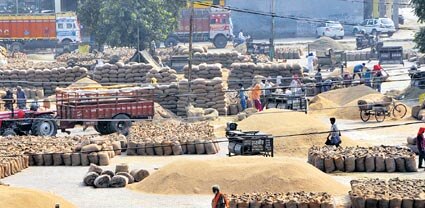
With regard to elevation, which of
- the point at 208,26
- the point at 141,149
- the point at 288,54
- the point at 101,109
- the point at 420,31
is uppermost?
the point at 420,31

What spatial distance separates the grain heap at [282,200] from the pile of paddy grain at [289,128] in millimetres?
9732

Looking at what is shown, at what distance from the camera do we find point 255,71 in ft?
190

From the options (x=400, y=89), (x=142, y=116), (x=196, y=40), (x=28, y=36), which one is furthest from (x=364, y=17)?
(x=142, y=116)

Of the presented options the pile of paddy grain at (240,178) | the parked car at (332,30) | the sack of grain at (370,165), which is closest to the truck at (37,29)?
the parked car at (332,30)

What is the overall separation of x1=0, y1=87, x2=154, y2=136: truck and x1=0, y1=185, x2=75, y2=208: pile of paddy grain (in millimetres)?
15324

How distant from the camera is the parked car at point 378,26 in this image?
92.6m

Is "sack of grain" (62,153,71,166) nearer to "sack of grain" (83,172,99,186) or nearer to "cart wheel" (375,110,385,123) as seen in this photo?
"sack of grain" (83,172,99,186)

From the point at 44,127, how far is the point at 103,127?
88.8 inches

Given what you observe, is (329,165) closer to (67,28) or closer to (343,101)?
(343,101)

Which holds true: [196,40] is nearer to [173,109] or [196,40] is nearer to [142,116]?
[173,109]

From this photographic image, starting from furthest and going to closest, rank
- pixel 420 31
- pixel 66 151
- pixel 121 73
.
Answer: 1. pixel 121 73
2. pixel 420 31
3. pixel 66 151

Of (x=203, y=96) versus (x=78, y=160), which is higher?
(x=203, y=96)

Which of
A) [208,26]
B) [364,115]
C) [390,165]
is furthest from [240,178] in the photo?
[208,26]

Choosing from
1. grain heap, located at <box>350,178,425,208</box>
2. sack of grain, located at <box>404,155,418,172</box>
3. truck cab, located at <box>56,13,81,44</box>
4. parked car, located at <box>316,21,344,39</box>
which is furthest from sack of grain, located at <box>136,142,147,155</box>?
parked car, located at <box>316,21,344,39</box>
